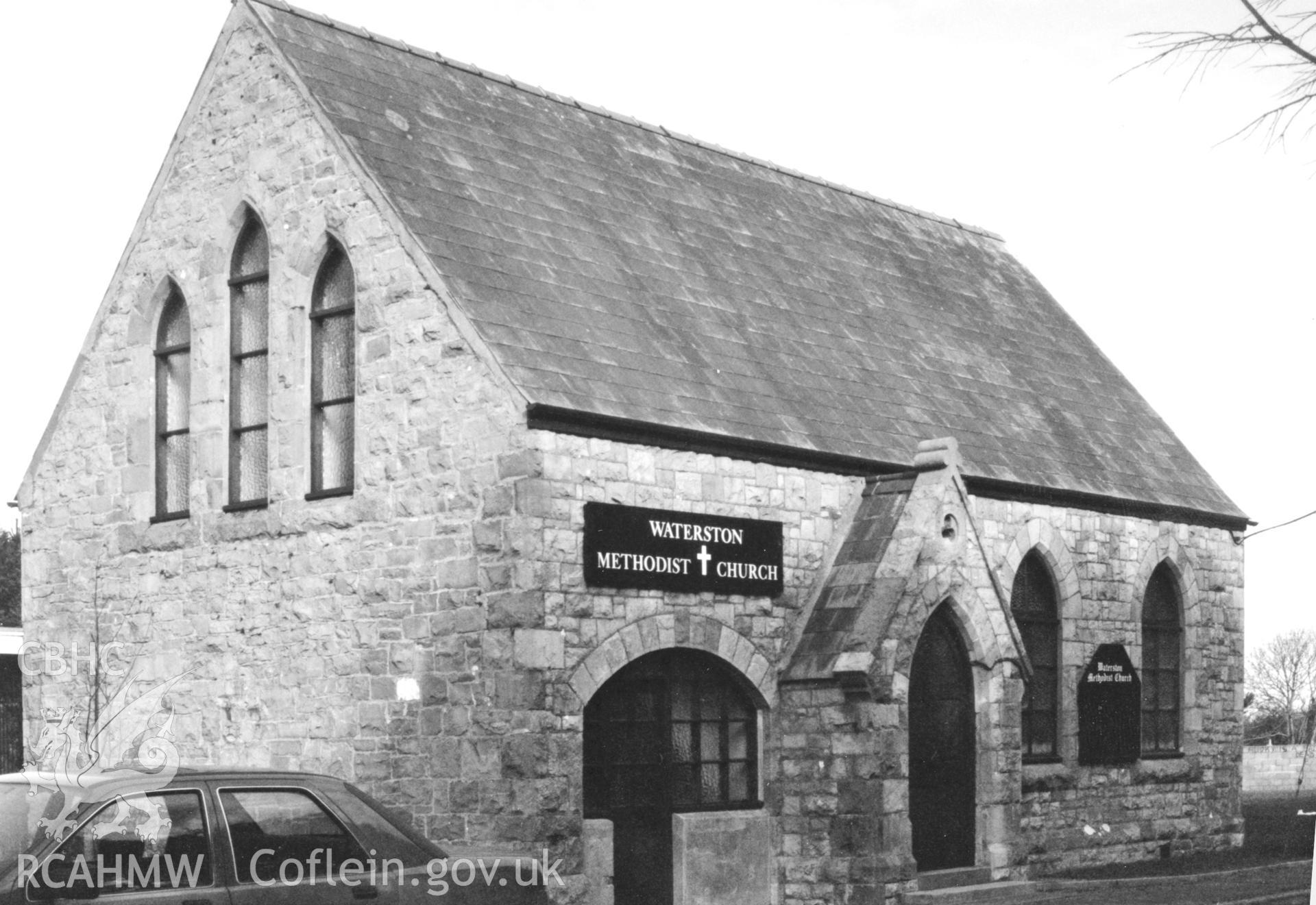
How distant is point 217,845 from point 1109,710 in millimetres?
14970

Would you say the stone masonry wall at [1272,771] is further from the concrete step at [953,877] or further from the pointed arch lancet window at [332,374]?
the pointed arch lancet window at [332,374]

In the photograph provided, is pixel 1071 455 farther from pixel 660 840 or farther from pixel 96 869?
pixel 96 869

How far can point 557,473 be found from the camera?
51.9ft

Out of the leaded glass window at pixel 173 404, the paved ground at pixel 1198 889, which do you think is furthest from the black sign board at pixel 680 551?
the leaded glass window at pixel 173 404

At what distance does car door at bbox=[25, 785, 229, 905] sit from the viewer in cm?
880

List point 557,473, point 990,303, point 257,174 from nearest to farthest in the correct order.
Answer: point 557,473 → point 257,174 → point 990,303

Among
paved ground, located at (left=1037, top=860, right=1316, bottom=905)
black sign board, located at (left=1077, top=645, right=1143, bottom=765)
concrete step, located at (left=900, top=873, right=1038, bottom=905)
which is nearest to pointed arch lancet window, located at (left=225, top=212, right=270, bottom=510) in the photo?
concrete step, located at (left=900, top=873, right=1038, bottom=905)

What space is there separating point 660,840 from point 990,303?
1137 cm

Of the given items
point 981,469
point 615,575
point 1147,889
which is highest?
point 981,469

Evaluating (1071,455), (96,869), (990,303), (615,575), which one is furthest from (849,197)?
(96,869)

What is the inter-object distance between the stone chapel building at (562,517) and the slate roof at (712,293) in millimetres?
70

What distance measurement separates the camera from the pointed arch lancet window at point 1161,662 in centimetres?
2312

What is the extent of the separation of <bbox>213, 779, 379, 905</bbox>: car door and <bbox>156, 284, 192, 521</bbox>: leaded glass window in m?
9.76

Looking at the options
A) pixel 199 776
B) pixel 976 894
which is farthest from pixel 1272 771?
pixel 199 776
